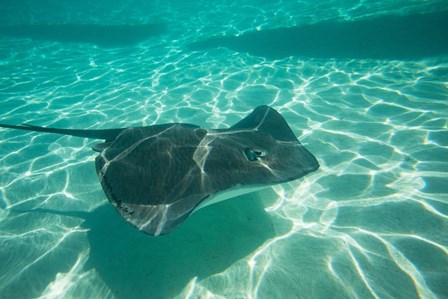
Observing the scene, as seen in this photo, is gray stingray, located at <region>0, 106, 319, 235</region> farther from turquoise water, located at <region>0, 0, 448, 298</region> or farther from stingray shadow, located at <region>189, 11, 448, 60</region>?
stingray shadow, located at <region>189, 11, 448, 60</region>

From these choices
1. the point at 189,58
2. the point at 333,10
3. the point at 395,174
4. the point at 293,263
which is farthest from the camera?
the point at 333,10

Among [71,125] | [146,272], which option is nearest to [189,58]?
[71,125]

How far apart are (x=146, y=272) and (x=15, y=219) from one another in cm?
338

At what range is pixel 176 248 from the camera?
394 centimetres

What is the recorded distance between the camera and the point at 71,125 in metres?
8.66

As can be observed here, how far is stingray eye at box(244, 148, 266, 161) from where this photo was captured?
3486 millimetres

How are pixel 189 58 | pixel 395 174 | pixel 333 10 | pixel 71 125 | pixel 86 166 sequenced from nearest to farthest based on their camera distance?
pixel 395 174 → pixel 86 166 → pixel 71 125 → pixel 189 58 → pixel 333 10

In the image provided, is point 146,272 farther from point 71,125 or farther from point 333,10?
point 333,10

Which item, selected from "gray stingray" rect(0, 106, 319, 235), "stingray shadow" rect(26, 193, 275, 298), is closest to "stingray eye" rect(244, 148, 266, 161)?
"gray stingray" rect(0, 106, 319, 235)

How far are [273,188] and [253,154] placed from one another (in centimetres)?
167

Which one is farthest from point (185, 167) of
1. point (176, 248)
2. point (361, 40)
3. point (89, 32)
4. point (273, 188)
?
point (89, 32)

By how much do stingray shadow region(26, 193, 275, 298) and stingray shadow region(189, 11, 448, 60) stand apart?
11.0 meters

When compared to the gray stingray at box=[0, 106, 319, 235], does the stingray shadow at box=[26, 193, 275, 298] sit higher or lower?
lower

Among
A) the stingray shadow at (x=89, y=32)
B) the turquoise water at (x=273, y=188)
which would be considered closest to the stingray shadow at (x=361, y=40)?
the turquoise water at (x=273, y=188)
